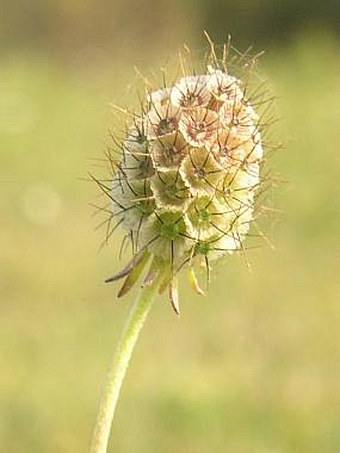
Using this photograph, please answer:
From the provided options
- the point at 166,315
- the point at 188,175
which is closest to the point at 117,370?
the point at 188,175

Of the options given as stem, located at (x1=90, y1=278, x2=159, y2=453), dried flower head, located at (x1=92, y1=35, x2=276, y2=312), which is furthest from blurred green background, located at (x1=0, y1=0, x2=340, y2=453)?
stem, located at (x1=90, y1=278, x2=159, y2=453)

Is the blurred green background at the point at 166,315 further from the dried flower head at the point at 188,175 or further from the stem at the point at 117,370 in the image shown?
→ the stem at the point at 117,370

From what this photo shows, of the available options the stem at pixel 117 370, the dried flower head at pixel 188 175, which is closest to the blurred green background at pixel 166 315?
the dried flower head at pixel 188 175

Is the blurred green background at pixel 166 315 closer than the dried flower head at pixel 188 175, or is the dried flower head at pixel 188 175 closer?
the dried flower head at pixel 188 175

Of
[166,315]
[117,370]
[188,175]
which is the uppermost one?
[166,315]

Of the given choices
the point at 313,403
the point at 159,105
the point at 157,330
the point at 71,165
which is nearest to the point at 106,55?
the point at 71,165

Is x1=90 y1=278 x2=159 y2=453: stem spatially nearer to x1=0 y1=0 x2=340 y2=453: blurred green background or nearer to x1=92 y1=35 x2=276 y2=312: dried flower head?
x1=92 y1=35 x2=276 y2=312: dried flower head

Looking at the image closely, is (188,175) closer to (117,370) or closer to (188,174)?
(188,174)
